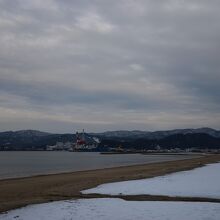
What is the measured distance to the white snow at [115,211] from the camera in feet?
43.5

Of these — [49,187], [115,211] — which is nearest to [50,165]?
[49,187]

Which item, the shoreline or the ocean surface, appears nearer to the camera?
the shoreline

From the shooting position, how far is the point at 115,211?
14312 millimetres

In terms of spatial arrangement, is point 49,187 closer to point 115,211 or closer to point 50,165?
point 115,211

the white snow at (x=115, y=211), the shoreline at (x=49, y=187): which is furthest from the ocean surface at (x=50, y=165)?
the white snow at (x=115, y=211)

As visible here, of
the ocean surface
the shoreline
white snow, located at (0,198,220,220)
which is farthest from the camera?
the ocean surface

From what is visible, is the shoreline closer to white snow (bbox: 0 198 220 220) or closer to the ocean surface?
white snow (bbox: 0 198 220 220)

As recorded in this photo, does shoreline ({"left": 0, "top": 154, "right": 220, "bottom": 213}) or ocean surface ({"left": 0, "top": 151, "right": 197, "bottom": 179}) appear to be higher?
ocean surface ({"left": 0, "top": 151, "right": 197, "bottom": 179})

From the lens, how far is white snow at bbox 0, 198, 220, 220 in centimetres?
1327

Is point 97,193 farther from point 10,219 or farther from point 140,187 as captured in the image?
point 10,219

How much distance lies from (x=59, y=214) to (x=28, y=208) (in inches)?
84.1

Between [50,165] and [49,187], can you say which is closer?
[49,187]

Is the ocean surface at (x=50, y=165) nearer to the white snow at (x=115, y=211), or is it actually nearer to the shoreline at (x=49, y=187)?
the shoreline at (x=49, y=187)

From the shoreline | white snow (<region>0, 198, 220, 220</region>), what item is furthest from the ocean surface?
white snow (<region>0, 198, 220, 220</region>)
